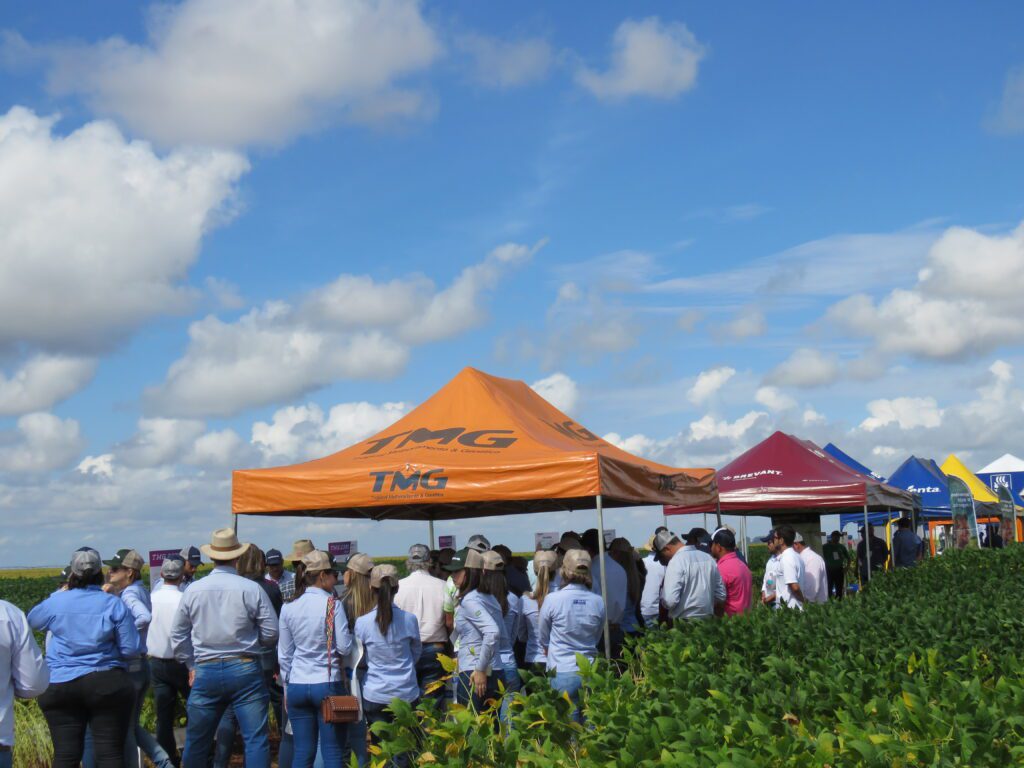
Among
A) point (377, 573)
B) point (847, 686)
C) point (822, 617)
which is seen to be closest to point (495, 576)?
point (377, 573)

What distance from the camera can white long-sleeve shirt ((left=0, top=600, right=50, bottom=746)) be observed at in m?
5.07

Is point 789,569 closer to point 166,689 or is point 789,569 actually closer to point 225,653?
point 166,689

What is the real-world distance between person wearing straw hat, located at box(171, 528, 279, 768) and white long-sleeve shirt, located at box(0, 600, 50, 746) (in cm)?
152

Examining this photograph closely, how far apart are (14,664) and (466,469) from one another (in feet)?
14.6

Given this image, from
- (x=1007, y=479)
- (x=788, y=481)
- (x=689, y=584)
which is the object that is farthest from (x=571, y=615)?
(x=1007, y=479)

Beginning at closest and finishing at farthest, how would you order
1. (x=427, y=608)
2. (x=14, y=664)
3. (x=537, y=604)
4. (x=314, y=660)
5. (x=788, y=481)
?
(x=14, y=664) → (x=314, y=660) → (x=427, y=608) → (x=537, y=604) → (x=788, y=481)

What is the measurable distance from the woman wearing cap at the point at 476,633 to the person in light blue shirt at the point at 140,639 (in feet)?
7.27

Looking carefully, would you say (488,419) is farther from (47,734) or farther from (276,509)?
(47,734)

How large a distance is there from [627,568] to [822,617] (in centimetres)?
311

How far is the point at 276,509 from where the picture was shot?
966 cm

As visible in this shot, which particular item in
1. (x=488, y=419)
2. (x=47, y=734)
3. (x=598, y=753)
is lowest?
(x=47, y=734)

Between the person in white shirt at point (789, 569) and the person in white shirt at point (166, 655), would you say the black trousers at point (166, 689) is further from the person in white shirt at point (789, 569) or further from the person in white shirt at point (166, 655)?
the person in white shirt at point (789, 569)

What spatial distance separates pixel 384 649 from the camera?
671cm

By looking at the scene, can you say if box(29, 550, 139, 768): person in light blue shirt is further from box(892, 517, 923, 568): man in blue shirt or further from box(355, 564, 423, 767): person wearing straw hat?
box(892, 517, 923, 568): man in blue shirt
